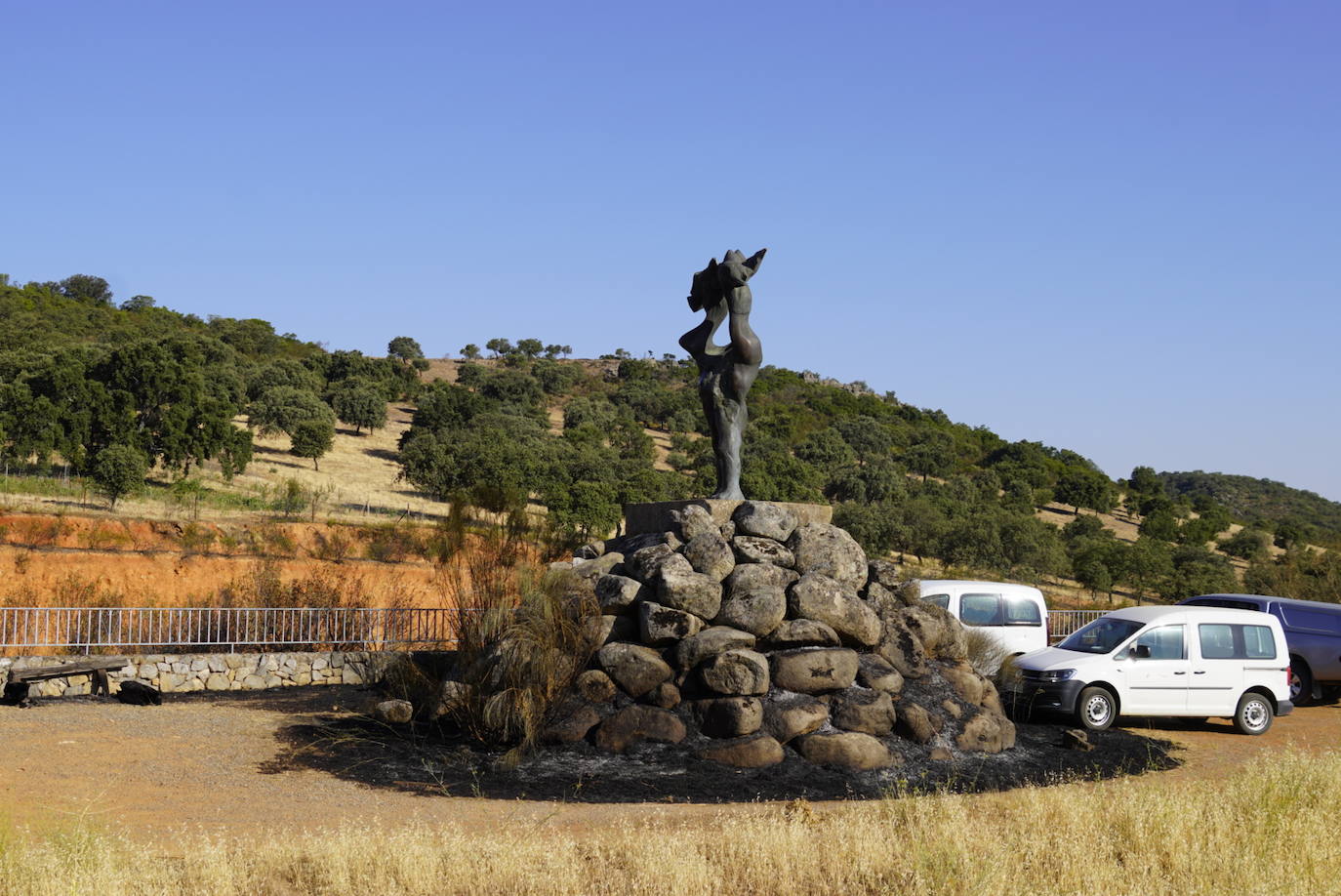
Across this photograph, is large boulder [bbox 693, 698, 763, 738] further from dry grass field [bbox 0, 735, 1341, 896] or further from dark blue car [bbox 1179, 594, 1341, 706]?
dark blue car [bbox 1179, 594, 1341, 706]

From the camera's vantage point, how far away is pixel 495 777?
37.6 ft

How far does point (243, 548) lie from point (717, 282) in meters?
21.4

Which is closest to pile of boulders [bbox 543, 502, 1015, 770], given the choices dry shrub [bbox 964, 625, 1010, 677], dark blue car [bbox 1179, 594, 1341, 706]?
dry shrub [bbox 964, 625, 1010, 677]

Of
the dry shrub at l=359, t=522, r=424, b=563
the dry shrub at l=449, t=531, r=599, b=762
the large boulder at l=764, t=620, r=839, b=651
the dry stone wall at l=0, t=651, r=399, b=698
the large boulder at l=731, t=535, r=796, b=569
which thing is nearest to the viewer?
the dry shrub at l=449, t=531, r=599, b=762

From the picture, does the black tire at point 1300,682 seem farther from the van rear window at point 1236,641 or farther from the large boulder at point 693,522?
the large boulder at point 693,522

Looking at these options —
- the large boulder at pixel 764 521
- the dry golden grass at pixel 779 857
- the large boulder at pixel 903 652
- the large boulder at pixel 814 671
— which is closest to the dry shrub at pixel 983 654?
the large boulder at pixel 903 652

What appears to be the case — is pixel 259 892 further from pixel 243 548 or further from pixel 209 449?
pixel 209 449

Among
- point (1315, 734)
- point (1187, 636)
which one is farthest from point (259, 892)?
point (1315, 734)

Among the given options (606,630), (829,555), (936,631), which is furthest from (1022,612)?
(606,630)

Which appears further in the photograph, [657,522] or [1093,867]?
[657,522]

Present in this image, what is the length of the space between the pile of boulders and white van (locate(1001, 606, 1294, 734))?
5.31ft

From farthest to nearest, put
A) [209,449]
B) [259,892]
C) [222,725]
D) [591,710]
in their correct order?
[209,449] < [222,725] < [591,710] < [259,892]

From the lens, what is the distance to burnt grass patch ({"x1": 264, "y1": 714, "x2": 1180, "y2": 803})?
36.4 feet

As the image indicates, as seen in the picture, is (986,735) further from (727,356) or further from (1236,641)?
(727,356)
